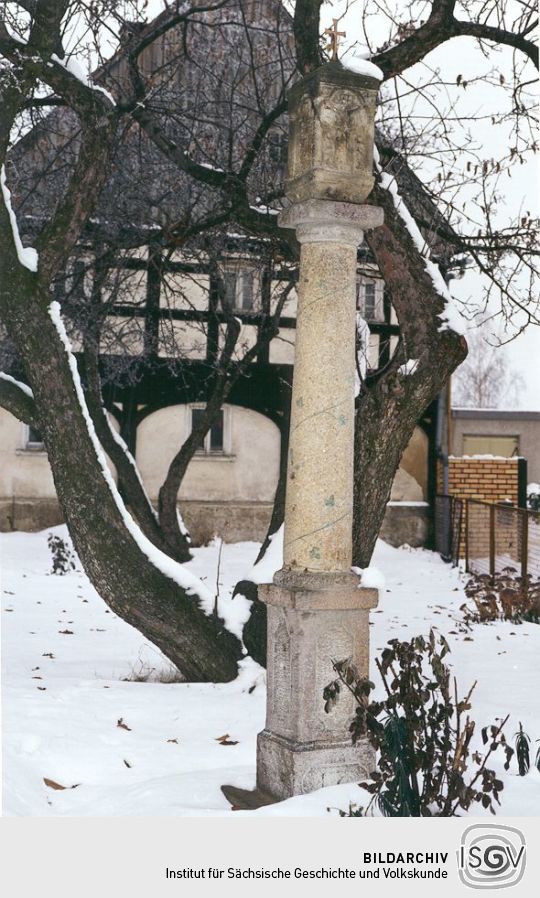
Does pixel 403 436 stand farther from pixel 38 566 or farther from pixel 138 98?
pixel 38 566

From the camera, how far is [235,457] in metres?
17.5

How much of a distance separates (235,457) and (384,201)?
37.2ft

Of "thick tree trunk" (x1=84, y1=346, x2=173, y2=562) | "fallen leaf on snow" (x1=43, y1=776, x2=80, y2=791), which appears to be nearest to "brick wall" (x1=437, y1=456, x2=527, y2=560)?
"thick tree trunk" (x1=84, y1=346, x2=173, y2=562)

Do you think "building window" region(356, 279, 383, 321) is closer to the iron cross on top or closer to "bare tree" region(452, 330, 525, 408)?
the iron cross on top

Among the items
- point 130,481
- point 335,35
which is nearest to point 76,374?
point 335,35

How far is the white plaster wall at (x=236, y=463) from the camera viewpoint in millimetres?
17281

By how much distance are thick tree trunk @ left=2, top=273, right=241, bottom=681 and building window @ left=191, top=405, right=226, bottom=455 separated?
A: 35.8 ft

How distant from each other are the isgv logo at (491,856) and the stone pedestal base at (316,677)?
1.17m

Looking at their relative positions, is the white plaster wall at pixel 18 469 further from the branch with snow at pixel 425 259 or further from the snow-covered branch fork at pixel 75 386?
the branch with snow at pixel 425 259

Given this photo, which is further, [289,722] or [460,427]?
[460,427]

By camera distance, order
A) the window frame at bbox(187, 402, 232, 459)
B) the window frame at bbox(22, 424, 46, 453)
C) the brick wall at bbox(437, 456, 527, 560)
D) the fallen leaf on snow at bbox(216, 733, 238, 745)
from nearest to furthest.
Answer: the fallen leaf on snow at bbox(216, 733, 238, 745), the brick wall at bbox(437, 456, 527, 560), the window frame at bbox(22, 424, 46, 453), the window frame at bbox(187, 402, 232, 459)

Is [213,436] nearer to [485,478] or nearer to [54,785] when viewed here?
[485,478]

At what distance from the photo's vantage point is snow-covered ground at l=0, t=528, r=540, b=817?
481cm

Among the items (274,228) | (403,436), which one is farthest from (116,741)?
(274,228)
